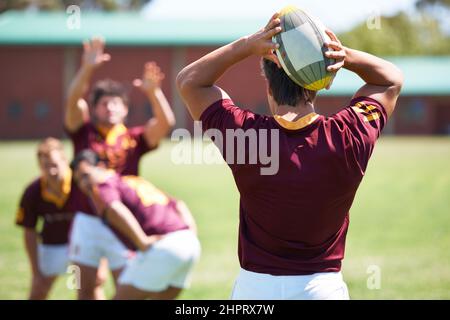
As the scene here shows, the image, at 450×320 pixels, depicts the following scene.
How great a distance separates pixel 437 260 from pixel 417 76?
1726 inches

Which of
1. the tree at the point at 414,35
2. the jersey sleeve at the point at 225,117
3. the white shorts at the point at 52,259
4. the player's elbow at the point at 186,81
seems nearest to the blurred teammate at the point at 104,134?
the white shorts at the point at 52,259

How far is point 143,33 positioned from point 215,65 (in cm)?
4292

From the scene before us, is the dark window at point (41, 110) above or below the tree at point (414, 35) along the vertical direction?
below

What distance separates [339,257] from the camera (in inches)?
135

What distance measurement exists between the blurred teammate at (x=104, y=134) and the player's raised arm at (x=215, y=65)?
3124 mm

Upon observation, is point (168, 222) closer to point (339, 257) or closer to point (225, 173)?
point (339, 257)

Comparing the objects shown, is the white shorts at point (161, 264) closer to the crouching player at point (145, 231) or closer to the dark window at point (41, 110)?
the crouching player at point (145, 231)

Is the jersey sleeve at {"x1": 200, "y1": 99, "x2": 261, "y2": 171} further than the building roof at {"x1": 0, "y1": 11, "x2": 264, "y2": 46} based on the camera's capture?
No

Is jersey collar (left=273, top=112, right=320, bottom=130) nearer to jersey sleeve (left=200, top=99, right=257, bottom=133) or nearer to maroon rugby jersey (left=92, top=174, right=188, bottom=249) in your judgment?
jersey sleeve (left=200, top=99, right=257, bottom=133)

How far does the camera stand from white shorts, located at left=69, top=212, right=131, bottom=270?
6535mm

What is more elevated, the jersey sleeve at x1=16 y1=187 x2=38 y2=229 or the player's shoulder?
the player's shoulder

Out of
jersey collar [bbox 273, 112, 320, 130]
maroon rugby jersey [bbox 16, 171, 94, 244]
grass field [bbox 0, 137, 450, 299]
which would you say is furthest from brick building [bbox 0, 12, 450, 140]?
jersey collar [bbox 273, 112, 320, 130]

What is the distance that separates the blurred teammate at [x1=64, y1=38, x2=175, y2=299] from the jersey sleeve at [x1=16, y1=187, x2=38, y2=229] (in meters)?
0.61

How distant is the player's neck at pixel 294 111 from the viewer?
3303 mm
